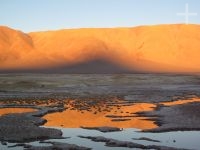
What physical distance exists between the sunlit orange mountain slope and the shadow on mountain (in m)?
0.38

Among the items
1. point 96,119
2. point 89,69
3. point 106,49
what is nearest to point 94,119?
point 96,119

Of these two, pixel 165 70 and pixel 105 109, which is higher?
pixel 165 70

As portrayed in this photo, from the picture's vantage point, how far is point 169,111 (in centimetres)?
3869

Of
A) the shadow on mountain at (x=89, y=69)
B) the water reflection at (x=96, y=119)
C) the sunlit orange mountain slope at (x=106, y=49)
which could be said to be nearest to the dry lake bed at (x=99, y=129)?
the water reflection at (x=96, y=119)

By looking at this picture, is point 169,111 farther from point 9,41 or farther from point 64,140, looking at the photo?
point 9,41

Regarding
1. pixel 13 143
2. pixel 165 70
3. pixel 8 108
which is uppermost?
pixel 165 70

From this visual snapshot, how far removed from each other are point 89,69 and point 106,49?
2069cm

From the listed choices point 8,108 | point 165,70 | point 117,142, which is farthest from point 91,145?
point 165,70

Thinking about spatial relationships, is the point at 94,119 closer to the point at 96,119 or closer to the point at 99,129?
the point at 96,119

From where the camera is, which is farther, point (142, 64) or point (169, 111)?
point (142, 64)

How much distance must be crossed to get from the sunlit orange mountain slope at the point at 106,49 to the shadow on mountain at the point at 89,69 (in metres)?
0.38

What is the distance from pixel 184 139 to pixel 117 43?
157 meters

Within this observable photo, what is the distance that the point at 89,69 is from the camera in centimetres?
15425

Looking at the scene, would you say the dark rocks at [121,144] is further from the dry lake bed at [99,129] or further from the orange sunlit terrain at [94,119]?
the orange sunlit terrain at [94,119]
